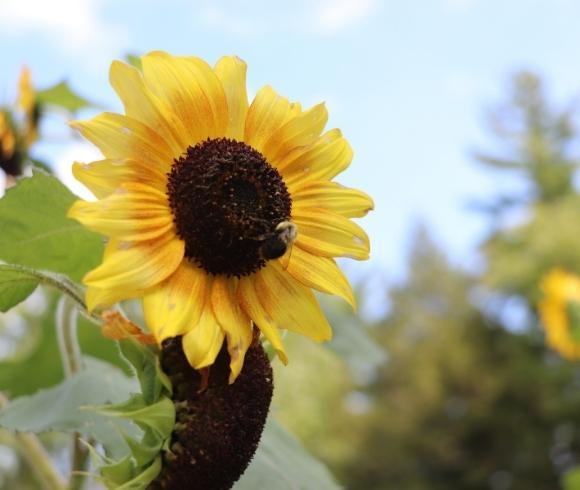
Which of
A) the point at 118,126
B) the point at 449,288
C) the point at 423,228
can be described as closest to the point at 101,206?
the point at 118,126

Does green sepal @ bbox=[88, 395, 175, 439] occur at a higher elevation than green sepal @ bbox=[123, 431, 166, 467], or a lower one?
higher

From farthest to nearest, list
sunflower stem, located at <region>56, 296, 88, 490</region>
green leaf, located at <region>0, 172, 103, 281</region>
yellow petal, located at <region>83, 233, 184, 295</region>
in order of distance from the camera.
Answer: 1. sunflower stem, located at <region>56, 296, 88, 490</region>
2. green leaf, located at <region>0, 172, 103, 281</region>
3. yellow petal, located at <region>83, 233, 184, 295</region>

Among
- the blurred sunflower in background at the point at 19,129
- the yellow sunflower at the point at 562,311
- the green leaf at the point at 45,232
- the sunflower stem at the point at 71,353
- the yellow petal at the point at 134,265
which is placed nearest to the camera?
the yellow petal at the point at 134,265

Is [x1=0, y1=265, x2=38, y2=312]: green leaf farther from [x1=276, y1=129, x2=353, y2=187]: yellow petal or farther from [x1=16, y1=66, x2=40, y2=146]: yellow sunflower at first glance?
[x1=16, y1=66, x2=40, y2=146]: yellow sunflower

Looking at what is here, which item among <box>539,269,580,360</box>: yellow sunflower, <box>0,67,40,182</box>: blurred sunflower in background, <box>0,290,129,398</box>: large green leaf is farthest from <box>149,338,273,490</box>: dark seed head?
<box>539,269,580,360</box>: yellow sunflower

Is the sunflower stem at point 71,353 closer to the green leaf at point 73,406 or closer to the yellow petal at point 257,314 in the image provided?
the green leaf at point 73,406

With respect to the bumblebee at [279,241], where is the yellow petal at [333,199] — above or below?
above

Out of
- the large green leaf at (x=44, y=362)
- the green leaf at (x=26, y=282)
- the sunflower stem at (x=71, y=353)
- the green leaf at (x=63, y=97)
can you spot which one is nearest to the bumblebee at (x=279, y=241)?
the green leaf at (x=26, y=282)

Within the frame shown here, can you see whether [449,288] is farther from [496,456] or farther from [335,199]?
[335,199]
